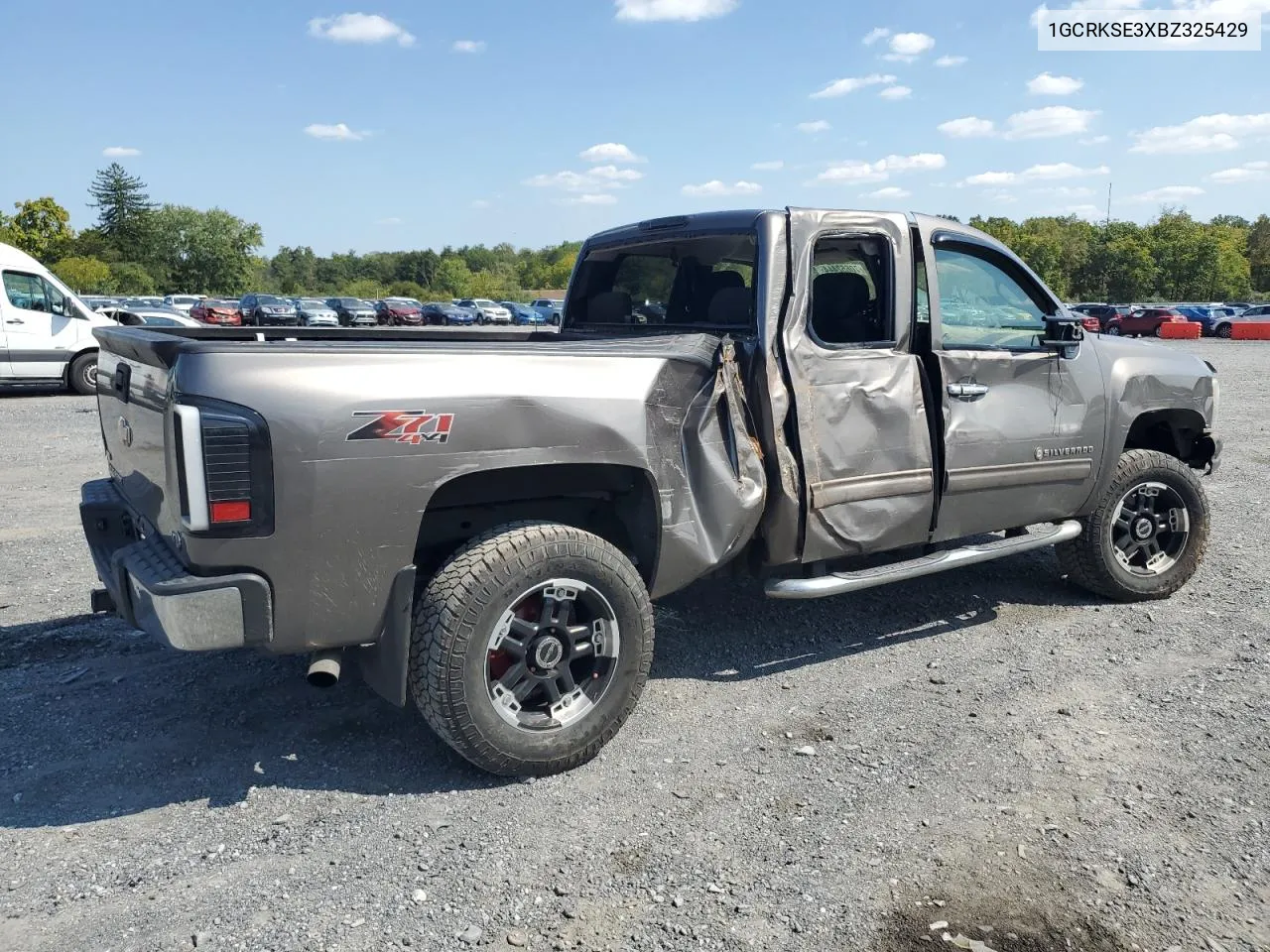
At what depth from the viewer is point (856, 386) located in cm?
413

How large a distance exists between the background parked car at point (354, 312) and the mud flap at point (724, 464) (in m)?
43.0

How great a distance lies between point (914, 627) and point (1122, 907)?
7.76ft

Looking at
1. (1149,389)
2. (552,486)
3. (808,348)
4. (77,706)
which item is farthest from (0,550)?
(1149,389)

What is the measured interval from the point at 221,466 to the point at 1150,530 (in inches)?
192

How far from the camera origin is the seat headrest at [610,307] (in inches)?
210

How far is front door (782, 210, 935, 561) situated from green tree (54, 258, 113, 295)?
2889 inches

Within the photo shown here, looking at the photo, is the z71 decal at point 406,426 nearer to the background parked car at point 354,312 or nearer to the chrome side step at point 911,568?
the chrome side step at point 911,568

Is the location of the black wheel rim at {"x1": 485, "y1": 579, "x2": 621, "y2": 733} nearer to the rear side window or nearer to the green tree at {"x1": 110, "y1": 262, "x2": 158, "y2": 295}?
the rear side window

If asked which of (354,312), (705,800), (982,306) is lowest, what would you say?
(705,800)

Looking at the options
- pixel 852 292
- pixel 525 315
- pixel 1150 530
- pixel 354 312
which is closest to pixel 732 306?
pixel 852 292

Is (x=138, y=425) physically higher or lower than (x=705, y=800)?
higher

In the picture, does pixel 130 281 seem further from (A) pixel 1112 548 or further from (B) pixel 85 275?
(A) pixel 1112 548

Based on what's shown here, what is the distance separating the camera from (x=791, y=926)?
266 centimetres

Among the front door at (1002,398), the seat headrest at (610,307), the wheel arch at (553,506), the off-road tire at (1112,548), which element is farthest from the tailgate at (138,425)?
the off-road tire at (1112,548)
